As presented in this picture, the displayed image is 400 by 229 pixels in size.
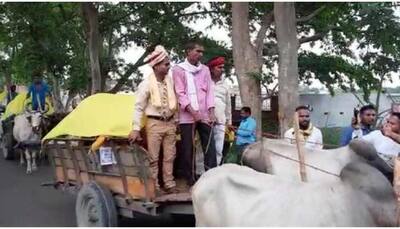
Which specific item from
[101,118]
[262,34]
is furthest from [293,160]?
[262,34]

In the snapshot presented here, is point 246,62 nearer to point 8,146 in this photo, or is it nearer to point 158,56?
point 158,56

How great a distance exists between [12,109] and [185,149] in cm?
865

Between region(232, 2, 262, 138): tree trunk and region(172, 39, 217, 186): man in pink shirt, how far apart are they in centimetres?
353

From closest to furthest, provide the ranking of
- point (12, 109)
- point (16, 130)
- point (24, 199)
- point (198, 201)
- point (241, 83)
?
point (198, 201), point (24, 199), point (241, 83), point (16, 130), point (12, 109)

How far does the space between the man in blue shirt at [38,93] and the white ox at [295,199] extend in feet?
30.0

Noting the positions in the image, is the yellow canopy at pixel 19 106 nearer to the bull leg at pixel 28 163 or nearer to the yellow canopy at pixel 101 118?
the bull leg at pixel 28 163

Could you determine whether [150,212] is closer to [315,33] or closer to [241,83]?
[241,83]

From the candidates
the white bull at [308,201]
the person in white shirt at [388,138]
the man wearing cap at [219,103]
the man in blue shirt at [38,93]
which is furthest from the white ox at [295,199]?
the man in blue shirt at [38,93]

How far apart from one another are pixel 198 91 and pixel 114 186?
127cm

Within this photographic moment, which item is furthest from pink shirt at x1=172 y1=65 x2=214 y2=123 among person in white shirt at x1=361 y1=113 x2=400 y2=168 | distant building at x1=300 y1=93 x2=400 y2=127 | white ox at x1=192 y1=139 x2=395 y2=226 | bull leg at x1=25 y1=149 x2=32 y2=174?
distant building at x1=300 y1=93 x2=400 y2=127

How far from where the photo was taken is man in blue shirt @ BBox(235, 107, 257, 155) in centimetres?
779

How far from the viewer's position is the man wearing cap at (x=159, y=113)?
5.57 m

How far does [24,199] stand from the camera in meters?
8.94

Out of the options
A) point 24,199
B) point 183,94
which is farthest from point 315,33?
point 183,94
